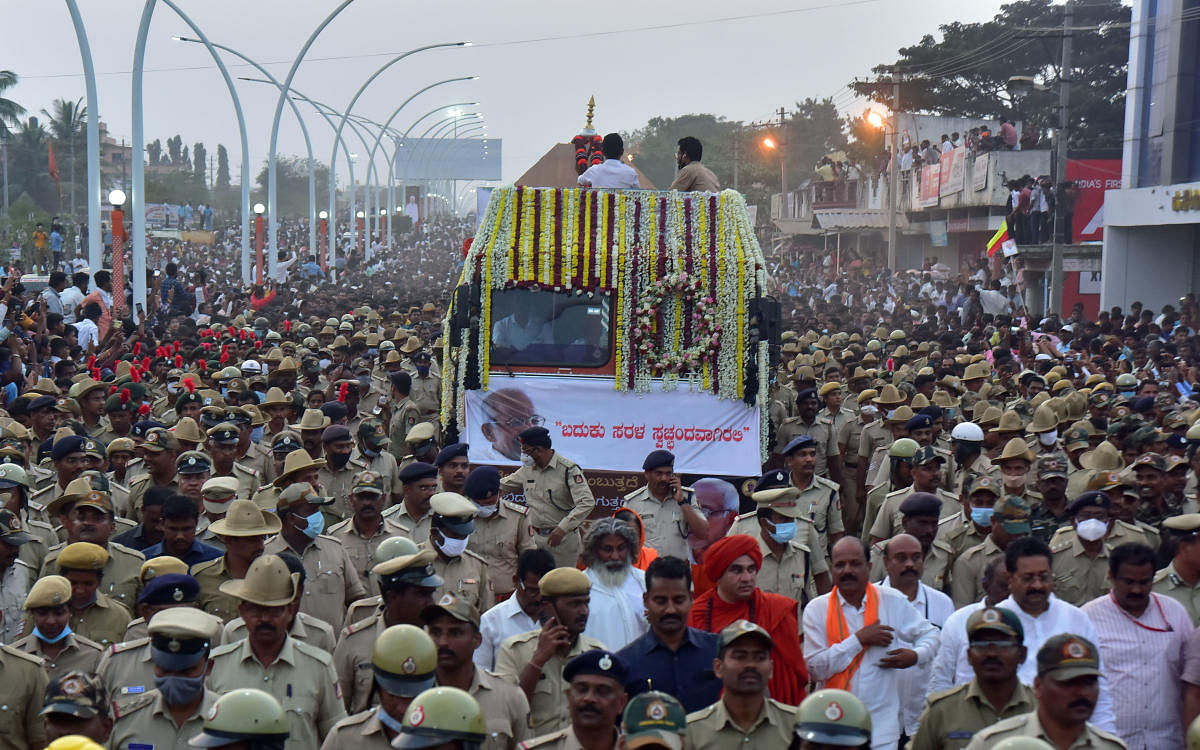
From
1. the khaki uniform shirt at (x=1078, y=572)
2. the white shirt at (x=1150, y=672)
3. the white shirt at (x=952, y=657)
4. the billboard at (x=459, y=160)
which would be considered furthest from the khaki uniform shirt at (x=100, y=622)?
the billboard at (x=459, y=160)

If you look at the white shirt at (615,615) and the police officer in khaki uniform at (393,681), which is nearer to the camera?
the police officer in khaki uniform at (393,681)

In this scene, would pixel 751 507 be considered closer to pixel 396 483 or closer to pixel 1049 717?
pixel 396 483

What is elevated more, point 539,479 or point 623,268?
point 623,268

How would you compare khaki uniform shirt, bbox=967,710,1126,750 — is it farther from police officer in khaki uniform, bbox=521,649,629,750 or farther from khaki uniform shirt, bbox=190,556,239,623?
khaki uniform shirt, bbox=190,556,239,623

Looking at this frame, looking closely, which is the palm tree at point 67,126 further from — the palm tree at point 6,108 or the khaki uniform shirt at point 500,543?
the khaki uniform shirt at point 500,543

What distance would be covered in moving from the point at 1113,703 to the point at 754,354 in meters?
5.71

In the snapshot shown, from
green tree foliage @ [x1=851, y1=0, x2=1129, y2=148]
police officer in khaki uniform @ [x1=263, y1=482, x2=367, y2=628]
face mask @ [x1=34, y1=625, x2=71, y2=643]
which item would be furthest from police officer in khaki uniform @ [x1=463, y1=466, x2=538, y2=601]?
green tree foliage @ [x1=851, y1=0, x2=1129, y2=148]

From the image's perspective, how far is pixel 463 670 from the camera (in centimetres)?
585

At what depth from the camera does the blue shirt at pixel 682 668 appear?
20.0 feet

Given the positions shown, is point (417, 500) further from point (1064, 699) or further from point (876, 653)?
point (1064, 699)

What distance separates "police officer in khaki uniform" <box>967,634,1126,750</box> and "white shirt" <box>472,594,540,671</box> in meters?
2.44

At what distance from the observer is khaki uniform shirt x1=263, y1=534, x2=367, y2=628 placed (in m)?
7.87

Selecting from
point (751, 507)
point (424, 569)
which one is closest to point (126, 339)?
point (751, 507)

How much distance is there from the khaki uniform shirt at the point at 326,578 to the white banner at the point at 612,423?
3.56 m
